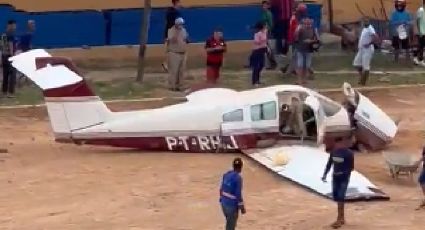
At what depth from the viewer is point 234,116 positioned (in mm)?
22734

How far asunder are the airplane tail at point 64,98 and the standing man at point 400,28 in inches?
520

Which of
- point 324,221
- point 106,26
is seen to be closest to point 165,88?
point 106,26

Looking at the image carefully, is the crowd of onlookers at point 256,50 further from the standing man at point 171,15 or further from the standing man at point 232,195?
the standing man at point 232,195

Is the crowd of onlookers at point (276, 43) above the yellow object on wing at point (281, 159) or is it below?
above

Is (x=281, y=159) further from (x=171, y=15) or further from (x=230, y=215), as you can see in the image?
(x=171, y=15)

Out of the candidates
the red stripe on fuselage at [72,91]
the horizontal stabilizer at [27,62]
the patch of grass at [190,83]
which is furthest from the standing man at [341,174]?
the patch of grass at [190,83]

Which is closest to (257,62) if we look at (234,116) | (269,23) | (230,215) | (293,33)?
(293,33)

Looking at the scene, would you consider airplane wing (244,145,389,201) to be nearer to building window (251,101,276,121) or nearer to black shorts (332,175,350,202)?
building window (251,101,276,121)

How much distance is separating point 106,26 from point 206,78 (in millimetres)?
4490

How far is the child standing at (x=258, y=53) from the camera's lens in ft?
97.6

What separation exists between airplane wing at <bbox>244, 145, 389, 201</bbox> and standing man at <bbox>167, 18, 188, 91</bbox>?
7.16m

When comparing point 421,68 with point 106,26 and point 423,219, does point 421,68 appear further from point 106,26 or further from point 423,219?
point 423,219

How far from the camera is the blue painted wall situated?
33.1 metres

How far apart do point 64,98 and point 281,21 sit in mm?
12266
